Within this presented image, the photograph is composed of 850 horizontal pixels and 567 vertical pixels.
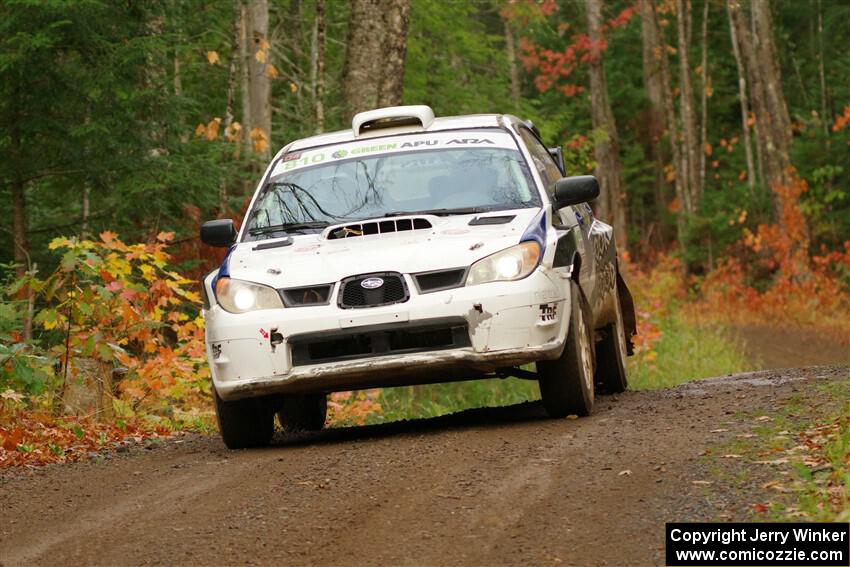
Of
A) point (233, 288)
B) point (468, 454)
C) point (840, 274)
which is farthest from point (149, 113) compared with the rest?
point (840, 274)

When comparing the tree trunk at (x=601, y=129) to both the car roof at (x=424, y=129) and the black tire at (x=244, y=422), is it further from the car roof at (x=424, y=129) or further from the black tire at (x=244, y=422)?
the black tire at (x=244, y=422)

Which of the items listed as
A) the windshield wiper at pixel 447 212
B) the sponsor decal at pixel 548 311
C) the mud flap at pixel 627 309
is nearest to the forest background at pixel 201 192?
the mud flap at pixel 627 309

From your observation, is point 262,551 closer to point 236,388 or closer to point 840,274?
point 236,388

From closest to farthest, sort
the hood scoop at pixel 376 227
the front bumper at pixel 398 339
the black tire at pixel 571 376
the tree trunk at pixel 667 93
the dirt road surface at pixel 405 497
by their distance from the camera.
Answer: the dirt road surface at pixel 405 497
the front bumper at pixel 398 339
the black tire at pixel 571 376
the hood scoop at pixel 376 227
the tree trunk at pixel 667 93

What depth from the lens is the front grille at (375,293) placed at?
8.13m

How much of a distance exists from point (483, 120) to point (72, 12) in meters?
5.92

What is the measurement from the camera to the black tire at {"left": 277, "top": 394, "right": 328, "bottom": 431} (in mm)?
10395

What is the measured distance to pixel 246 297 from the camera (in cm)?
836

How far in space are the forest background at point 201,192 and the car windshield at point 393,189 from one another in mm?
2091

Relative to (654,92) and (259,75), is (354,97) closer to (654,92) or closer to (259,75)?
(259,75)

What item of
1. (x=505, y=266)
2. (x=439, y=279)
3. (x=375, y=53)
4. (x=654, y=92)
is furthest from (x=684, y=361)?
(x=654, y=92)

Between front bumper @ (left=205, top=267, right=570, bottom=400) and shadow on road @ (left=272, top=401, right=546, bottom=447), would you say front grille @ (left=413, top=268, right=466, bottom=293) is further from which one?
shadow on road @ (left=272, top=401, right=546, bottom=447)

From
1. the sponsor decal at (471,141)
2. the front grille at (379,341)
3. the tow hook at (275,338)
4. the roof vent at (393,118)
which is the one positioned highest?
the roof vent at (393,118)

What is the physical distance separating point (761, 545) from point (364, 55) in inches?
429
